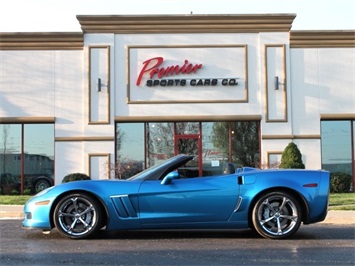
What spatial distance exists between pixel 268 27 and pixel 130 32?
517 cm

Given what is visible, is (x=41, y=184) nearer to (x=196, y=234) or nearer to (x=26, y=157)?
(x=26, y=157)

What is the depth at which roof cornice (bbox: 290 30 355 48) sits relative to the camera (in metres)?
20.9

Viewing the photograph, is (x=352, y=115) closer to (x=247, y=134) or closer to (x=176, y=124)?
(x=247, y=134)

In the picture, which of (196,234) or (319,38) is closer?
(196,234)

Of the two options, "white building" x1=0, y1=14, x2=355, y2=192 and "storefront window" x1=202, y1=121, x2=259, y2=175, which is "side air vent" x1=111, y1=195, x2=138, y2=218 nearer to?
"white building" x1=0, y1=14, x2=355, y2=192

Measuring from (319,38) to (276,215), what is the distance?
14.6 metres

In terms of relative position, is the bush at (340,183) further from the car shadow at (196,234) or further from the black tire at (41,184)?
the car shadow at (196,234)

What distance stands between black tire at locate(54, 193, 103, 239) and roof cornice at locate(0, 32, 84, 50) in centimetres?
1404

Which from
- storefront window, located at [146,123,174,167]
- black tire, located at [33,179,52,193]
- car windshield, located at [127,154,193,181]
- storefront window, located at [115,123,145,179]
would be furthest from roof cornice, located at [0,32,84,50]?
car windshield, located at [127,154,193,181]

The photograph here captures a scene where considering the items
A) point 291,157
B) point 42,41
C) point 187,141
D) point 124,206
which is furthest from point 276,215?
point 42,41

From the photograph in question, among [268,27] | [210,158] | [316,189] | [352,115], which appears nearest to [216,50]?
[268,27]

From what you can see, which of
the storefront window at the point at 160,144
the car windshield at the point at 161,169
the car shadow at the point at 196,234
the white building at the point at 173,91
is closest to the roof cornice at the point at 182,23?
the white building at the point at 173,91

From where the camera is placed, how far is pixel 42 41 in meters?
20.8

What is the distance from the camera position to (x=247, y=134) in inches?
827
